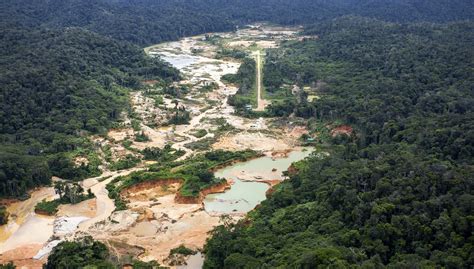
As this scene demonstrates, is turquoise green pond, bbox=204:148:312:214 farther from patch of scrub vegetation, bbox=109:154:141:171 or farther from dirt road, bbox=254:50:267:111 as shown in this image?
dirt road, bbox=254:50:267:111

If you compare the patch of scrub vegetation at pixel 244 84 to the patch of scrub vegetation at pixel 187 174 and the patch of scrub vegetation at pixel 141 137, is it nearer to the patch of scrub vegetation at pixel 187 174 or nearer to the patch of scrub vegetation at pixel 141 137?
the patch of scrub vegetation at pixel 141 137

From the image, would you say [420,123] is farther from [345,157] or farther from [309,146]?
[309,146]

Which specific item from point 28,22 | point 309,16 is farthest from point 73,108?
point 309,16

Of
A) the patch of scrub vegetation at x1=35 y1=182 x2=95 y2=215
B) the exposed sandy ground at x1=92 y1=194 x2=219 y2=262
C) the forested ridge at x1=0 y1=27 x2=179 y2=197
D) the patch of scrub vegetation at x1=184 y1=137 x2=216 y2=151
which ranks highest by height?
the forested ridge at x1=0 y1=27 x2=179 y2=197

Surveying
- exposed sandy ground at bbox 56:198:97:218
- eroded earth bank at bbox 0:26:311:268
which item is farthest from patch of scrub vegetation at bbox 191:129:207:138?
exposed sandy ground at bbox 56:198:97:218

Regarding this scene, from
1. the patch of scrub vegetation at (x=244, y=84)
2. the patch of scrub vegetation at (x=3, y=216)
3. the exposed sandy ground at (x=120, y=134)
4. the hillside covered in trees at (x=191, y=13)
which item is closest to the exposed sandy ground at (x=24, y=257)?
the patch of scrub vegetation at (x=3, y=216)
